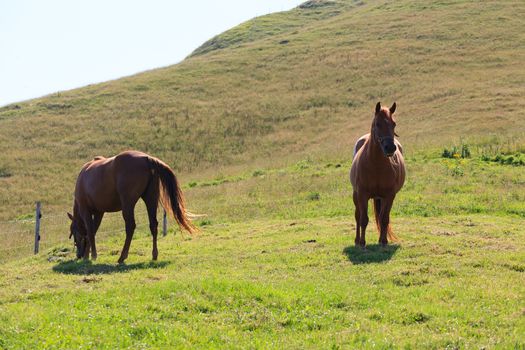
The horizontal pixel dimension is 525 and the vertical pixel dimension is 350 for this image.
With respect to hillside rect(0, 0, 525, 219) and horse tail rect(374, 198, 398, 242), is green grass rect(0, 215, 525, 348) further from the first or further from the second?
hillside rect(0, 0, 525, 219)

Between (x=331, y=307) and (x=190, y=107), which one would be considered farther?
(x=190, y=107)

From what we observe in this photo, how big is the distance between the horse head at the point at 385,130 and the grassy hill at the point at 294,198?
202 centimetres

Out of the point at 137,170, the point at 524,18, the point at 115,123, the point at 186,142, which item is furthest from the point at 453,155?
the point at 524,18

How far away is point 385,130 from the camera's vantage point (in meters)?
12.1

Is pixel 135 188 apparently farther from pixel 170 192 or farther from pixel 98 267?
pixel 98 267

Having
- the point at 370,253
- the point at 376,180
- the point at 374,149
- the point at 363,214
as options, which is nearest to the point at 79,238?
the point at 363,214

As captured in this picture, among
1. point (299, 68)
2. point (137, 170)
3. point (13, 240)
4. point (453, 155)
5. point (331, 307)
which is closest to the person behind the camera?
point (331, 307)

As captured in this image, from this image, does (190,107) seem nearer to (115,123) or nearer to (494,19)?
(115,123)

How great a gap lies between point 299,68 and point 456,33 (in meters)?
16.0

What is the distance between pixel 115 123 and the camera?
164 ft

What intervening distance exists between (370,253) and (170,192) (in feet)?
14.0

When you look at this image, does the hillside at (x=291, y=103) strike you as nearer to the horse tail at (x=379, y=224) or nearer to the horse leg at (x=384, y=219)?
the horse tail at (x=379, y=224)

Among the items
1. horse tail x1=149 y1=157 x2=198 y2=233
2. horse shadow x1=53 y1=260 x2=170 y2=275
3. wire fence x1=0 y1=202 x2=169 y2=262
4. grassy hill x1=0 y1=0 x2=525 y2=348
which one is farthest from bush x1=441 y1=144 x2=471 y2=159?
horse shadow x1=53 y1=260 x2=170 y2=275

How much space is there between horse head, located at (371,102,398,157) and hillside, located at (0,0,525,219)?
711 inches
